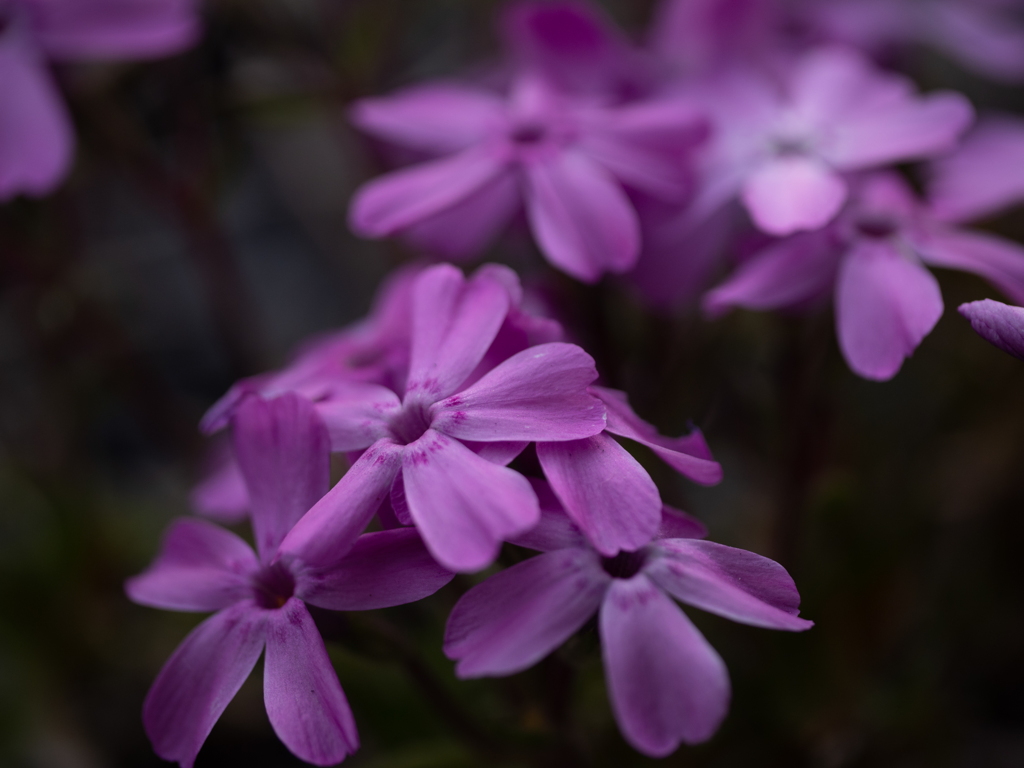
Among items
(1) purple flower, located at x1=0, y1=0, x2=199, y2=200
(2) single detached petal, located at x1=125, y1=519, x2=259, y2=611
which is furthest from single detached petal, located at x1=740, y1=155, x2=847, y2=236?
(1) purple flower, located at x1=0, y1=0, x2=199, y2=200

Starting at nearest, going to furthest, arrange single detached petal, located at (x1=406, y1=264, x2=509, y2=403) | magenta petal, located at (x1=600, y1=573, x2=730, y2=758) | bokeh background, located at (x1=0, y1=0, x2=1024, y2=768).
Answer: magenta petal, located at (x1=600, y1=573, x2=730, y2=758) < single detached petal, located at (x1=406, y1=264, x2=509, y2=403) < bokeh background, located at (x1=0, y1=0, x2=1024, y2=768)

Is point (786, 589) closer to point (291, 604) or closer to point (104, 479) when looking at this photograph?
point (291, 604)

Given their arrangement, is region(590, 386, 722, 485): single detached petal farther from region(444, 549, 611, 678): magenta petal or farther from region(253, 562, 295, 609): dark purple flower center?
region(253, 562, 295, 609): dark purple flower center

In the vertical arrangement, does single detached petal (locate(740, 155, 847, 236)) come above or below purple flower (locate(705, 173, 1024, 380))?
above

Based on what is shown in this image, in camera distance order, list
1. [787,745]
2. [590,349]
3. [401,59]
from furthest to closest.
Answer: [401,59] → [787,745] → [590,349]

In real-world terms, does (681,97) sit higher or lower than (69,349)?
higher

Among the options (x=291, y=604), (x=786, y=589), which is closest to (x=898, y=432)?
(x=786, y=589)

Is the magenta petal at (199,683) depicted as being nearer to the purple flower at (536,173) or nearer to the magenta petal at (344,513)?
the magenta petal at (344,513)
